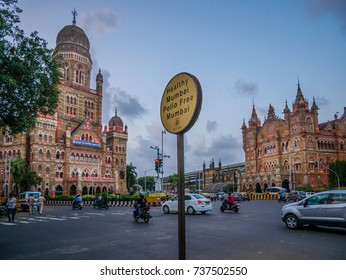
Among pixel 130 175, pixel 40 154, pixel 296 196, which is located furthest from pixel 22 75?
pixel 130 175

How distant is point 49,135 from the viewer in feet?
187

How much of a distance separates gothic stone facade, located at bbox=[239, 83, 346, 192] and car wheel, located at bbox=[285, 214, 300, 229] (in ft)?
160

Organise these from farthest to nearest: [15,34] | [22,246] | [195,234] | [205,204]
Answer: [205,204]
[15,34]
[195,234]
[22,246]

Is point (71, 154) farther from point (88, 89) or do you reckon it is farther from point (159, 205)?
point (159, 205)

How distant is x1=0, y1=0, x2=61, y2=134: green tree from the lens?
13.9 meters

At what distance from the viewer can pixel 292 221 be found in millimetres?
11609

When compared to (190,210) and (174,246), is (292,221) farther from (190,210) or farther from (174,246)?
(190,210)

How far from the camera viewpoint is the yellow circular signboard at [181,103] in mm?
3555

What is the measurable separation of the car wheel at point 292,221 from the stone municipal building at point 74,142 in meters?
50.0

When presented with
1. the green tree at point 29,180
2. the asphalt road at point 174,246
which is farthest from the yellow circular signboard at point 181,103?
the green tree at point 29,180

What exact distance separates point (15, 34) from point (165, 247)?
42.9 ft

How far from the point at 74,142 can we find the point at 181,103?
198ft

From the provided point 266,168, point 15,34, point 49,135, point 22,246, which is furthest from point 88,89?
point 22,246

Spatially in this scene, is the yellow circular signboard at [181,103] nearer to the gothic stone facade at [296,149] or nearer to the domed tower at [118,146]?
the gothic stone facade at [296,149]
